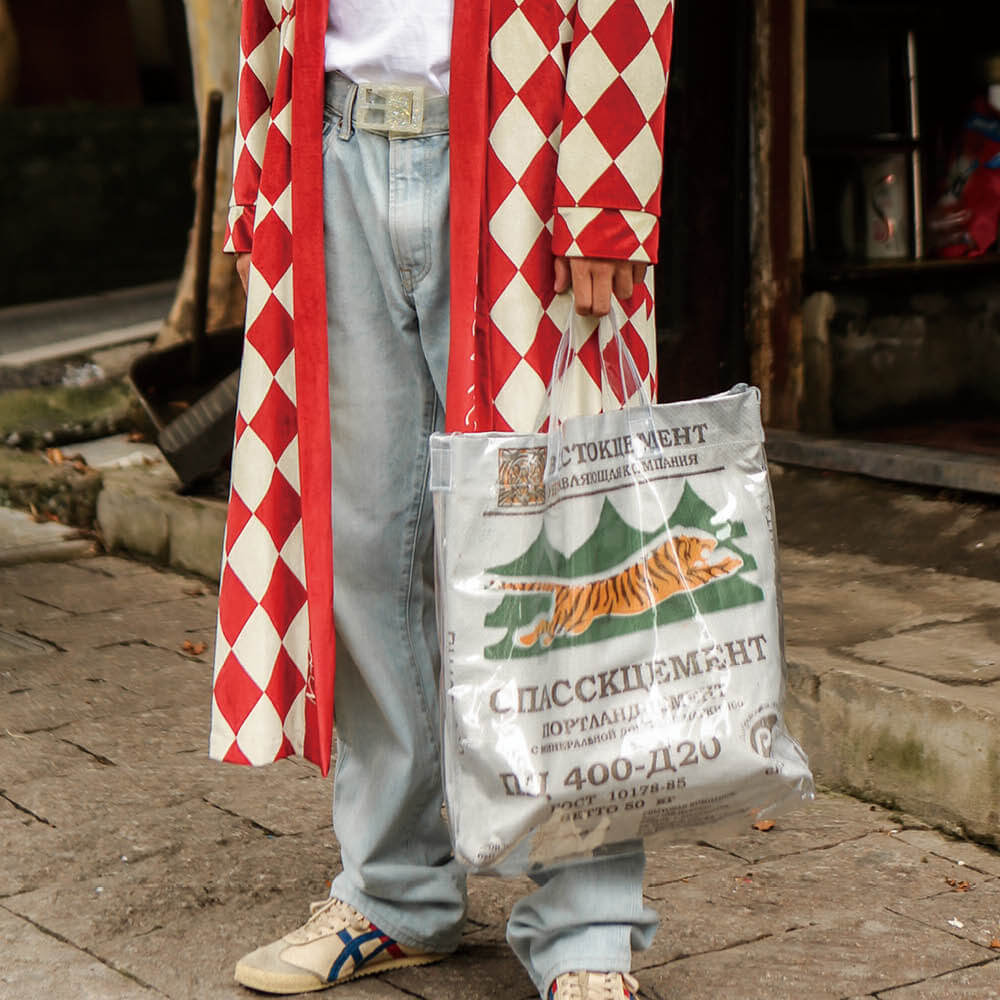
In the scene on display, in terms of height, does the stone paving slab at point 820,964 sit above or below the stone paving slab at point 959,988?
above

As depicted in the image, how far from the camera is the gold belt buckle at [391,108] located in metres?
2.16

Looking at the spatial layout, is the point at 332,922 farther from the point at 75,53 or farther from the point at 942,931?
the point at 75,53

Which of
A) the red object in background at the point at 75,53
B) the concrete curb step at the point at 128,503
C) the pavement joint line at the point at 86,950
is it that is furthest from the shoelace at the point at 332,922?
the red object in background at the point at 75,53

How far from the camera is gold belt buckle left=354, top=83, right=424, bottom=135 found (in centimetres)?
216

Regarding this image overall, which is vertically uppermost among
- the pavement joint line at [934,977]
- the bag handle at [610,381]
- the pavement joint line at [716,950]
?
the bag handle at [610,381]

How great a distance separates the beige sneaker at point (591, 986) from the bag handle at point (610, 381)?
27.6 inches

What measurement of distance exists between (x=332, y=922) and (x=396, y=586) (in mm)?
510

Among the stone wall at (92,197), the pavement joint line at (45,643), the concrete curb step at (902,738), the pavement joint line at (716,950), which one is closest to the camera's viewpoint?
the pavement joint line at (716,950)

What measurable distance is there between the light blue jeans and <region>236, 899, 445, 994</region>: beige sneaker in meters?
0.03

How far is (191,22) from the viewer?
249 inches

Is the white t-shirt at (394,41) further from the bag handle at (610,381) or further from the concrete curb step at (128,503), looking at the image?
the concrete curb step at (128,503)

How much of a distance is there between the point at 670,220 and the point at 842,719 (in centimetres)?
200

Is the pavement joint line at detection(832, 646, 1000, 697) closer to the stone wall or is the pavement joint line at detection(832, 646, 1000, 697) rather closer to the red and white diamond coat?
the red and white diamond coat

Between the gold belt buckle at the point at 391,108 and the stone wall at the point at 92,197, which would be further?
the stone wall at the point at 92,197
